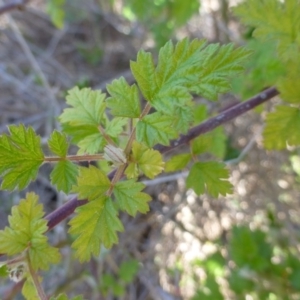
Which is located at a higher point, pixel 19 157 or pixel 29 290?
pixel 19 157

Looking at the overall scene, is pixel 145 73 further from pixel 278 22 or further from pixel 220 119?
pixel 278 22

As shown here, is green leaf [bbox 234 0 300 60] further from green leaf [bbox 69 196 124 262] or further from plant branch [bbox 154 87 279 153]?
green leaf [bbox 69 196 124 262]

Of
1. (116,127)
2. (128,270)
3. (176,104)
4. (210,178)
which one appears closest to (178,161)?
(210,178)

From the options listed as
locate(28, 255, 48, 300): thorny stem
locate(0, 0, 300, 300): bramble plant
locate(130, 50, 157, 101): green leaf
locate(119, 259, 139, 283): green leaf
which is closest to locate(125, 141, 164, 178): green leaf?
locate(0, 0, 300, 300): bramble plant

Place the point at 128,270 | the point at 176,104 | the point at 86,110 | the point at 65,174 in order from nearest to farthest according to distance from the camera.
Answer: the point at 176,104
the point at 65,174
the point at 86,110
the point at 128,270

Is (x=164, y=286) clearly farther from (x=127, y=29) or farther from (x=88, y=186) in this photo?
(x=88, y=186)

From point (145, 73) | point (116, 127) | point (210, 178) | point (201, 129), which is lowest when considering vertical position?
point (210, 178)

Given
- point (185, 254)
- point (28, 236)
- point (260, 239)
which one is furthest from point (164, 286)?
point (28, 236)
